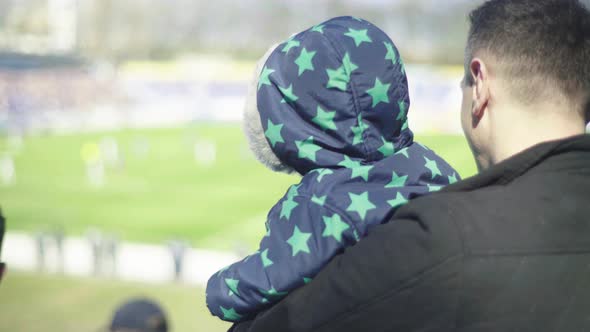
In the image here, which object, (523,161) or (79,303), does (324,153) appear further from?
(79,303)

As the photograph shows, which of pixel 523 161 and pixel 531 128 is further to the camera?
pixel 531 128

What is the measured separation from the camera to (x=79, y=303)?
1225 centimetres

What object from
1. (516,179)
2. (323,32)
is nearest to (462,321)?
(516,179)

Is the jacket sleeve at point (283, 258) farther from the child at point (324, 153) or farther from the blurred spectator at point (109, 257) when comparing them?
the blurred spectator at point (109, 257)

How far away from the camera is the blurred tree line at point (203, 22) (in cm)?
5575

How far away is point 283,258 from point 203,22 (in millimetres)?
63356

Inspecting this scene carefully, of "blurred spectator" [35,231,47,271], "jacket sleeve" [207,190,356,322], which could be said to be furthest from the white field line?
"jacket sleeve" [207,190,356,322]

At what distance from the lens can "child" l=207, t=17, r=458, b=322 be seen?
150 centimetres

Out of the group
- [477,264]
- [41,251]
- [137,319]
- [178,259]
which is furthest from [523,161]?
[41,251]

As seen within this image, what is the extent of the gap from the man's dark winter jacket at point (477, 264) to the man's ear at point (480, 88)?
0.19 meters

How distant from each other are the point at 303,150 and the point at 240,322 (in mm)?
377

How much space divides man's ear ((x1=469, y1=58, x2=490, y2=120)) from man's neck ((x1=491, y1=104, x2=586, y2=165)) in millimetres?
46

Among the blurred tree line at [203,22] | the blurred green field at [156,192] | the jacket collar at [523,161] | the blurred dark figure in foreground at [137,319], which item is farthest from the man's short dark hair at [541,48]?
the blurred tree line at [203,22]

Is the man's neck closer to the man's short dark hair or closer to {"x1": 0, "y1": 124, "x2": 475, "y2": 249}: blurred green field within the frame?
the man's short dark hair
